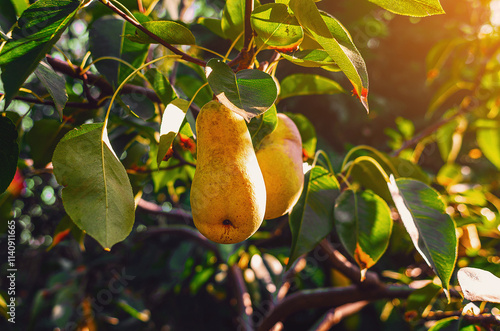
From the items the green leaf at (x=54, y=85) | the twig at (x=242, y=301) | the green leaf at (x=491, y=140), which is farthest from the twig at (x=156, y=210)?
the green leaf at (x=491, y=140)

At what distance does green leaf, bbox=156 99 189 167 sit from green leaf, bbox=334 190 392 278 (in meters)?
0.33

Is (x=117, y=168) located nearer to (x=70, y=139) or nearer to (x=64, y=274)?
(x=70, y=139)

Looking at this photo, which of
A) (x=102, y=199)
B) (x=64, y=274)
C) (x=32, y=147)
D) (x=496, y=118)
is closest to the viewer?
(x=102, y=199)

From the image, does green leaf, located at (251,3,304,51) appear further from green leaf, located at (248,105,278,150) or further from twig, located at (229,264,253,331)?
twig, located at (229,264,253,331)

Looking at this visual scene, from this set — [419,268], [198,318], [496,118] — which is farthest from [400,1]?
[198,318]

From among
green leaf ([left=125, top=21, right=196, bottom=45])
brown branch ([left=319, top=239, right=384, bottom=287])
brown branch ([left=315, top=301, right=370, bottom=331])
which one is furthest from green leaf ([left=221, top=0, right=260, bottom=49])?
brown branch ([left=315, top=301, right=370, bottom=331])

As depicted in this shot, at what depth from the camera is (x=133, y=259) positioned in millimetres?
1753

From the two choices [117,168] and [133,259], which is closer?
[117,168]

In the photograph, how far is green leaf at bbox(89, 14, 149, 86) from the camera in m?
0.70

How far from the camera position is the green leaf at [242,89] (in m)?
0.39

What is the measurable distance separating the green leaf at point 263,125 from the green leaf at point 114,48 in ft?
1.01

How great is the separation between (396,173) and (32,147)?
32.5 inches

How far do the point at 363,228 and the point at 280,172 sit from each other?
22 cm

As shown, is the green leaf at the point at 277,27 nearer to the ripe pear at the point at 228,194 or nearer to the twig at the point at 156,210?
the ripe pear at the point at 228,194
